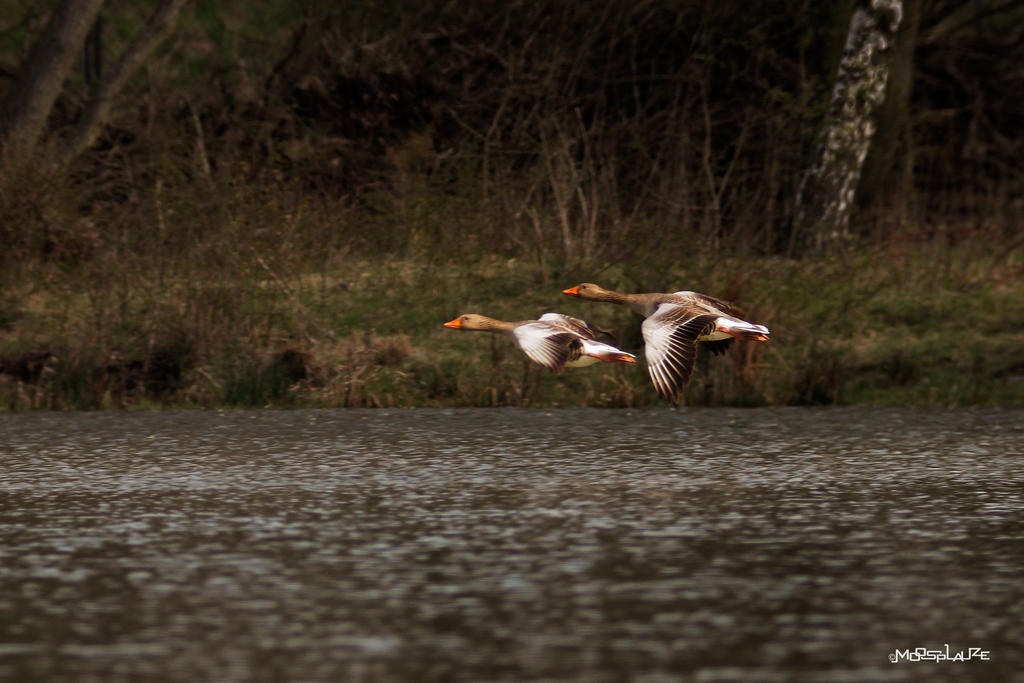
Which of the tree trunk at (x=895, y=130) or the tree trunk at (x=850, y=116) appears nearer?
the tree trunk at (x=850, y=116)

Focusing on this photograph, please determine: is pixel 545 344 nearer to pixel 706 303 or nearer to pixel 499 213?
pixel 706 303

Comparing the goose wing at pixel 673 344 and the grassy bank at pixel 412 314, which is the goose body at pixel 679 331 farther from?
the grassy bank at pixel 412 314

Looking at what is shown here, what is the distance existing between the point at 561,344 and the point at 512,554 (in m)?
2.26

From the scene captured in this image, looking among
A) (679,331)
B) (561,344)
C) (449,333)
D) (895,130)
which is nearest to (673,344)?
(679,331)

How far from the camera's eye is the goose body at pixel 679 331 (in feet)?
32.0

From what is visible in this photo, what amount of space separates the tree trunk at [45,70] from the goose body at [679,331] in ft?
42.6

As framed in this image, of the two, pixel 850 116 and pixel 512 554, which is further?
pixel 850 116

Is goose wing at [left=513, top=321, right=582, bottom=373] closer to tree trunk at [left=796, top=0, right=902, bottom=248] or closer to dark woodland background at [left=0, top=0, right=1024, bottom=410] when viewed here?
dark woodland background at [left=0, top=0, right=1024, bottom=410]

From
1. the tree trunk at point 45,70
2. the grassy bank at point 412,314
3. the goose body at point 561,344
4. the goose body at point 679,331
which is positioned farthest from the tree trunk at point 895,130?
the goose body at point 561,344

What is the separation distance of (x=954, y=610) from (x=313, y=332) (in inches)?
445

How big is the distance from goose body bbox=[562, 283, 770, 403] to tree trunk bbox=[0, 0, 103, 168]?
1300 cm

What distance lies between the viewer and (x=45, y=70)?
71.2 ft

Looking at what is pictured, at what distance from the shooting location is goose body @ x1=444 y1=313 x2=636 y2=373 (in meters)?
9.85

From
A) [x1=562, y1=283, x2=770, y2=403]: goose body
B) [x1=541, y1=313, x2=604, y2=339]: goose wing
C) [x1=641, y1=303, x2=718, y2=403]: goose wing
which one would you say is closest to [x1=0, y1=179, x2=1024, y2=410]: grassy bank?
[x1=541, y1=313, x2=604, y2=339]: goose wing
